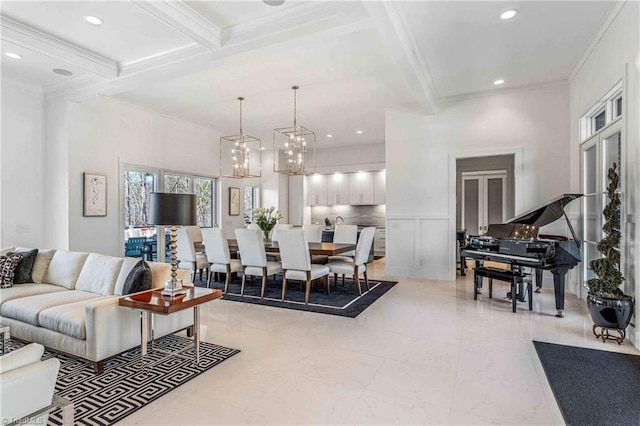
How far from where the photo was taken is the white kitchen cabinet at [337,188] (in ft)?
32.0

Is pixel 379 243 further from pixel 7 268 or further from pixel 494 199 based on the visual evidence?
pixel 7 268

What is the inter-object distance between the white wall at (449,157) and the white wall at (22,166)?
221 inches

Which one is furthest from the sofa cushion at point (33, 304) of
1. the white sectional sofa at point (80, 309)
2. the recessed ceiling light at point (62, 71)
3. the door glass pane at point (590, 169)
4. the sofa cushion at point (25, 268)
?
the door glass pane at point (590, 169)

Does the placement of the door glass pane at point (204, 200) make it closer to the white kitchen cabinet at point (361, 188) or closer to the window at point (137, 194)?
the window at point (137, 194)

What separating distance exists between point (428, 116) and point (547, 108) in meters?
1.76

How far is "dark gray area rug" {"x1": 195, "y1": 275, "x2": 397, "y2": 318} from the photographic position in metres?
4.31

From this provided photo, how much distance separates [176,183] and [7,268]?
353cm

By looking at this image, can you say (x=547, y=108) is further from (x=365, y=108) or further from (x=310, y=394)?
(x=310, y=394)

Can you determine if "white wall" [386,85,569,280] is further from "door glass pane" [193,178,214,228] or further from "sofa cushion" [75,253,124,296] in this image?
"sofa cushion" [75,253,124,296]

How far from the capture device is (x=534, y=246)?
13.2ft

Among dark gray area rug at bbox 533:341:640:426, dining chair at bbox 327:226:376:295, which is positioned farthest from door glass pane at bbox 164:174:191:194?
dark gray area rug at bbox 533:341:640:426

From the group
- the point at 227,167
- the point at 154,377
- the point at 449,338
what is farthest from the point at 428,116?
the point at 154,377

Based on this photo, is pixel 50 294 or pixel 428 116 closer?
pixel 50 294

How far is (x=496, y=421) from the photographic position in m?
2.02
